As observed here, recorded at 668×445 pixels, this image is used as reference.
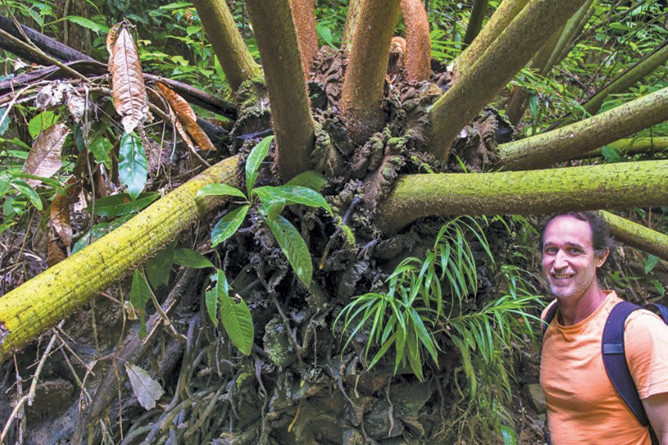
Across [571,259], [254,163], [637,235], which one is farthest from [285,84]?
[637,235]

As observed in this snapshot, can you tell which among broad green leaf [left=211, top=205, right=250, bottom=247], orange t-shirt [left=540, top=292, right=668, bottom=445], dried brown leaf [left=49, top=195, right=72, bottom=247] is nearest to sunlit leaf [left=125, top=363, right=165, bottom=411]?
dried brown leaf [left=49, top=195, right=72, bottom=247]

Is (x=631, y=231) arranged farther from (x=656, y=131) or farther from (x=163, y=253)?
(x=163, y=253)

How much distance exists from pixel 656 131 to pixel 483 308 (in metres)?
1.36

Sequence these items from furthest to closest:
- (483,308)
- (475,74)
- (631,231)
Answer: (631,231)
(483,308)
(475,74)

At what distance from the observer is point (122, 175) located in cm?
109

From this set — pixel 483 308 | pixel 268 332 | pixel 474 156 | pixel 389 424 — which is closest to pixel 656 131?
pixel 474 156

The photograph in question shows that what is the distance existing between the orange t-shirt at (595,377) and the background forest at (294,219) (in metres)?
0.15

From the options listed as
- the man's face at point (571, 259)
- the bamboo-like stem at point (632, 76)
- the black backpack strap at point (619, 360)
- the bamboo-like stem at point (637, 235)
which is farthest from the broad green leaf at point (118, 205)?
the bamboo-like stem at point (632, 76)

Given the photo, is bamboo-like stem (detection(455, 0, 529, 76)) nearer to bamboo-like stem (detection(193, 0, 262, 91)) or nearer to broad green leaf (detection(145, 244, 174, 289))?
bamboo-like stem (detection(193, 0, 262, 91))

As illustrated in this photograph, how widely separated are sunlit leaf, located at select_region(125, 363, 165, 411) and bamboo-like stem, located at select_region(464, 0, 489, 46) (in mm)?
2103

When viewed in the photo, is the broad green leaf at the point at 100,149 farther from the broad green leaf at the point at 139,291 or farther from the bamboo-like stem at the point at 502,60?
the bamboo-like stem at the point at 502,60

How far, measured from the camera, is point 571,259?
1385mm

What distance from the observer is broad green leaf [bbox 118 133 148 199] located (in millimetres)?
1090

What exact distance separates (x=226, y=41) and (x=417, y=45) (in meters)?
0.69
